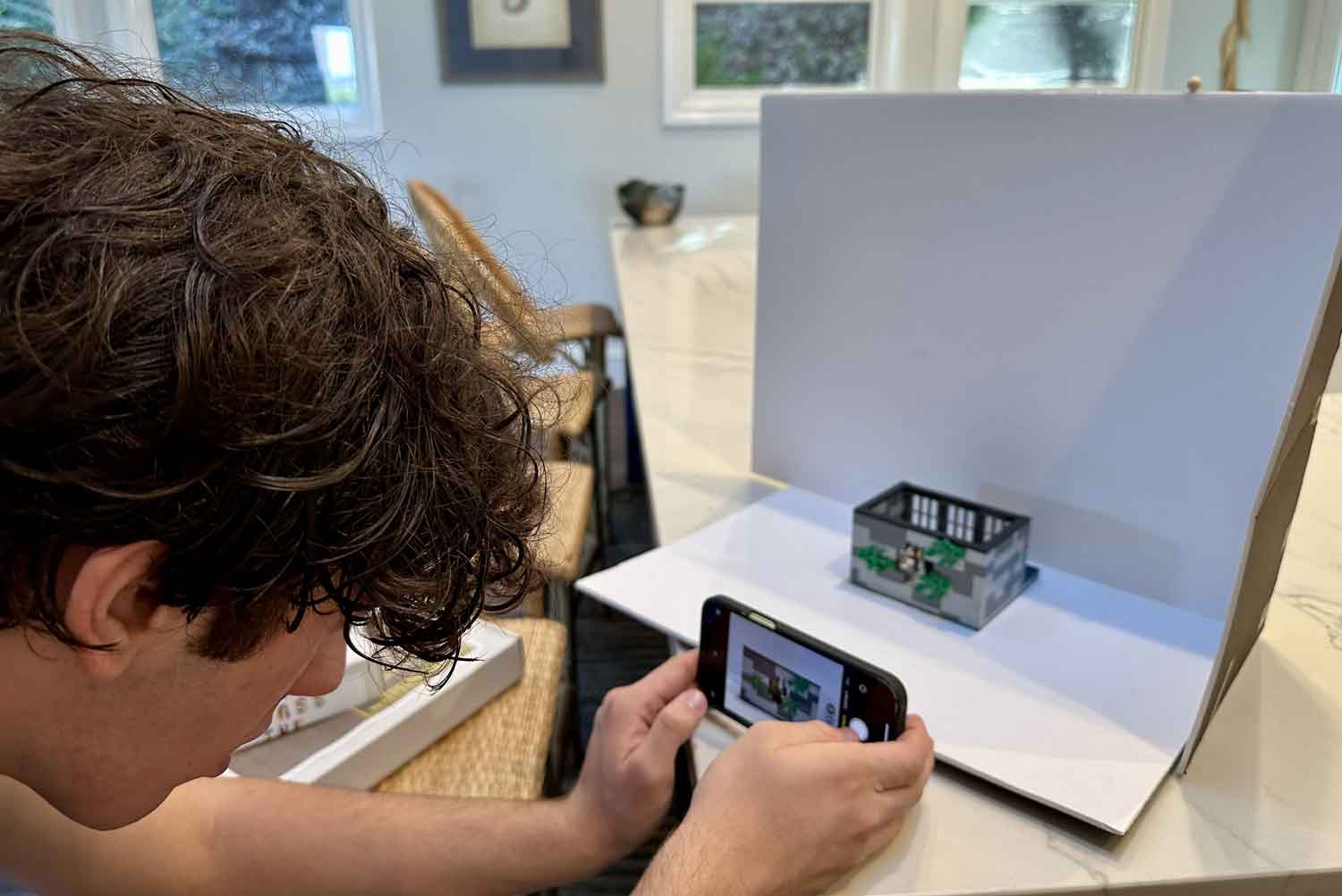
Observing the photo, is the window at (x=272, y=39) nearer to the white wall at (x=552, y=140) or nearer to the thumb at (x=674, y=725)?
the white wall at (x=552, y=140)

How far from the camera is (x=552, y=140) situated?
10.1ft

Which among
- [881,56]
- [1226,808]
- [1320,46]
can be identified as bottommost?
[1226,808]

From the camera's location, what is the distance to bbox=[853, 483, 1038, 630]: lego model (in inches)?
28.3

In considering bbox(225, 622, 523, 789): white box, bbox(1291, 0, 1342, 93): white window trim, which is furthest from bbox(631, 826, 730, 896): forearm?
bbox(1291, 0, 1342, 93): white window trim

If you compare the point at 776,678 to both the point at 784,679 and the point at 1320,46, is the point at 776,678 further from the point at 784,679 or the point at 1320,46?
the point at 1320,46

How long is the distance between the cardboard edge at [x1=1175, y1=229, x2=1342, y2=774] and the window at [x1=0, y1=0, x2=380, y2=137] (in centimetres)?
263

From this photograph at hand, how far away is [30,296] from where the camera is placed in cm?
35

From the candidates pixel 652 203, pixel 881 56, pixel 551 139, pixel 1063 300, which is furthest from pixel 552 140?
pixel 1063 300

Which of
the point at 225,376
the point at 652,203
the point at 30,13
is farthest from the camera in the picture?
the point at 652,203

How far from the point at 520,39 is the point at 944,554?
2620 millimetres

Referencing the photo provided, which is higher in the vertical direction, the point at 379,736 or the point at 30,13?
the point at 30,13

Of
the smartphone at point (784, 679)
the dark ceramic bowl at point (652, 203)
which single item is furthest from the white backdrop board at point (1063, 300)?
the dark ceramic bowl at point (652, 203)

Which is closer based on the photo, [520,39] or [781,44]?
[520,39]

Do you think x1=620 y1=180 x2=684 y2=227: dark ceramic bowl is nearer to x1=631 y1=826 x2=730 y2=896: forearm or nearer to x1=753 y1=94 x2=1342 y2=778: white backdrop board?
x1=753 y1=94 x2=1342 y2=778: white backdrop board
